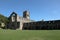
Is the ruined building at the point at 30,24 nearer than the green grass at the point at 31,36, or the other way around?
the green grass at the point at 31,36

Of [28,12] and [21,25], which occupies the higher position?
[28,12]

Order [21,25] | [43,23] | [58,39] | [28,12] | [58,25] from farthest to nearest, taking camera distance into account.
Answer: [28,12] → [21,25] → [43,23] → [58,25] → [58,39]

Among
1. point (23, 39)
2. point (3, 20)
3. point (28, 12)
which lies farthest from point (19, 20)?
point (23, 39)

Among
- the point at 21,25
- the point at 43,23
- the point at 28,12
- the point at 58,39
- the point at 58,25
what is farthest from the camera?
the point at 28,12

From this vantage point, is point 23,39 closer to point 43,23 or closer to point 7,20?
point 43,23

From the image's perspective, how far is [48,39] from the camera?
9.22 metres

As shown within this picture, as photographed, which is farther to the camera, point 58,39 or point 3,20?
point 3,20

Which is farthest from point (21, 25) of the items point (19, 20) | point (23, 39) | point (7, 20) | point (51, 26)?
point (23, 39)

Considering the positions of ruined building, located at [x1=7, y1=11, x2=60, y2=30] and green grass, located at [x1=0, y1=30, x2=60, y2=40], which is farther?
ruined building, located at [x1=7, y1=11, x2=60, y2=30]

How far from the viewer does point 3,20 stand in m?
56.8

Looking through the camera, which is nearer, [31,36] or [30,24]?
[31,36]

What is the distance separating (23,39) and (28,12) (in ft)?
202

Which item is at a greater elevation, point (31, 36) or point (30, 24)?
point (30, 24)

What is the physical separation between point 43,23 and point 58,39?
4169 cm
